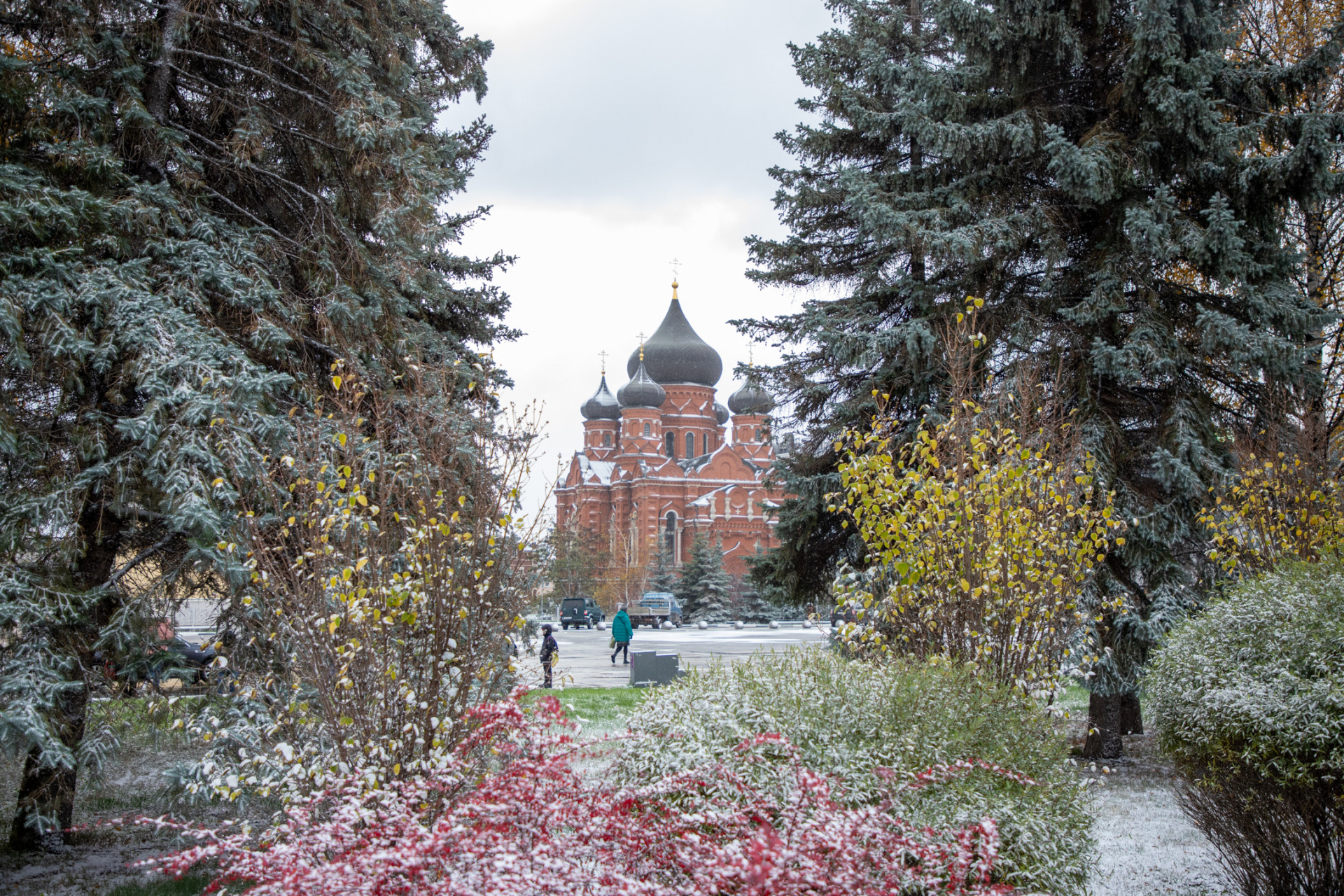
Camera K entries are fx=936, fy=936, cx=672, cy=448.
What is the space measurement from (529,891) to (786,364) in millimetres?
10031

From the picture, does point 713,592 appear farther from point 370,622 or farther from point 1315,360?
point 370,622

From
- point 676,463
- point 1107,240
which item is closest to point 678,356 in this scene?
point 676,463

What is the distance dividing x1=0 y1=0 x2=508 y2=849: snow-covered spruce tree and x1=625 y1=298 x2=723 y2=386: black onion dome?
54.5 meters

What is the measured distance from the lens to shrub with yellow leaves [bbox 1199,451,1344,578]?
7.76 metres

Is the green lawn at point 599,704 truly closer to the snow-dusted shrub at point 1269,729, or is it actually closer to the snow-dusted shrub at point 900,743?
the snow-dusted shrub at point 900,743

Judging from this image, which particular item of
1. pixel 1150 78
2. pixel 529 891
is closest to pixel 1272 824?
pixel 529 891

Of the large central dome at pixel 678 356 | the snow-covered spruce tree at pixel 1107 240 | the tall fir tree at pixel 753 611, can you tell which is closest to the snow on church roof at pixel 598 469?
the large central dome at pixel 678 356

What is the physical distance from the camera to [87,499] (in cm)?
598

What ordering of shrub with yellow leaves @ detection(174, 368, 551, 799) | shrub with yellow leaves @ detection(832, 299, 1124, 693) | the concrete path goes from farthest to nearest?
1. the concrete path
2. shrub with yellow leaves @ detection(832, 299, 1124, 693)
3. shrub with yellow leaves @ detection(174, 368, 551, 799)

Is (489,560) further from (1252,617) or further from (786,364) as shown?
(786,364)

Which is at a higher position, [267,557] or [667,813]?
[267,557]

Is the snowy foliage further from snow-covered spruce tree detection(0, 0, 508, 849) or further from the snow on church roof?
the snow on church roof

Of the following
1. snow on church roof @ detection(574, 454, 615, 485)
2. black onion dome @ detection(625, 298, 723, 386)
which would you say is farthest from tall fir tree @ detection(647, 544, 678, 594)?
black onion dome @ detection(625, 298, 723, 386)

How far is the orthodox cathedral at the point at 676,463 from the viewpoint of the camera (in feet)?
196
